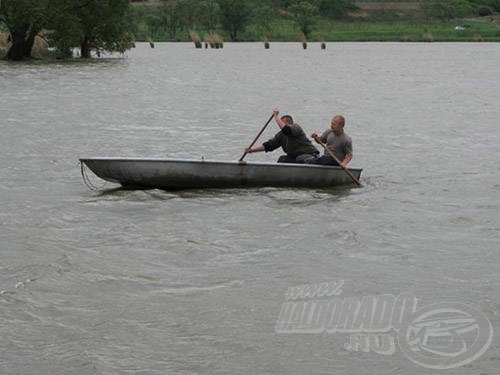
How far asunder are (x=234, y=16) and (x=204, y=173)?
13768cm

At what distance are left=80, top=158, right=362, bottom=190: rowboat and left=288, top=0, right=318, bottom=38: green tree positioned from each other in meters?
134

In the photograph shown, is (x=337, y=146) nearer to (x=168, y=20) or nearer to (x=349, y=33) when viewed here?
(x=349, y=33)

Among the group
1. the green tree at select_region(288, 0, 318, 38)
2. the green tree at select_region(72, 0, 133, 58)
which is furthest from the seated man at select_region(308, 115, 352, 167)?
the green tree at select_region(288, 0, 318, 38)

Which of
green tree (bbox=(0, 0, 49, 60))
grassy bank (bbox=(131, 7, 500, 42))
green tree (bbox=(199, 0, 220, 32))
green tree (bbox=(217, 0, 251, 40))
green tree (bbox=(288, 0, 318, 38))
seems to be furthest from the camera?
green tree (bbox=(199, 0, 220, 32))

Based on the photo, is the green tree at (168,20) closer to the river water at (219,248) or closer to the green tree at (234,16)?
the green tree at (234,16)

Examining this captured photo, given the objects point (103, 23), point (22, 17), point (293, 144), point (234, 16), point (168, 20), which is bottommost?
point (168, 20)

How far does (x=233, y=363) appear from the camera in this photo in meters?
9.36

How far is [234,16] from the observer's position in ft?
502

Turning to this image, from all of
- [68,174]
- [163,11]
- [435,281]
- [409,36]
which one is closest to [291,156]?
[68,174]

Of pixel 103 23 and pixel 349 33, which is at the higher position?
pixel 103 23

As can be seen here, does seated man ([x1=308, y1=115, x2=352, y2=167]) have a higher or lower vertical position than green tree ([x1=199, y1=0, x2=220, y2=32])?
higher

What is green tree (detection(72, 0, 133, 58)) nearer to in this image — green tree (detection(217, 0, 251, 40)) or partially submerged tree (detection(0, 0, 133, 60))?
partially submerged tree (detection(0, 0, 133, 60))

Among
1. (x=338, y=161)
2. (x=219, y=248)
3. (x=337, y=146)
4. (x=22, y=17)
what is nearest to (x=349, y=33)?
(x=22, y=17)

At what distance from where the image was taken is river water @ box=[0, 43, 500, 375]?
9.65m
